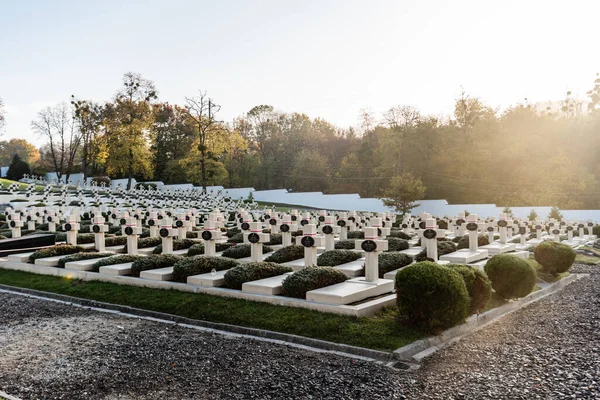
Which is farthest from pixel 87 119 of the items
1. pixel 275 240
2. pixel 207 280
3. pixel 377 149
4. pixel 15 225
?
pixel 207 280

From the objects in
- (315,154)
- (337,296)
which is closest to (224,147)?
(315,154)

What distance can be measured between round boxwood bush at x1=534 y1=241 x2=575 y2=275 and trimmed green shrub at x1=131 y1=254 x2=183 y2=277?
949 centimetres

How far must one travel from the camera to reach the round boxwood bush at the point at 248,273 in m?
9.83

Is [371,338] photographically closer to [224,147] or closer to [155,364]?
[155,364]

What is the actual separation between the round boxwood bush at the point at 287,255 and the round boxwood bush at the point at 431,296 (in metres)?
5.64

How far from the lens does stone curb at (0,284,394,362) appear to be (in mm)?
6645

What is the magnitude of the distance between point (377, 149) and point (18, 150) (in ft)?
245

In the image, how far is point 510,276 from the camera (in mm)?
9688

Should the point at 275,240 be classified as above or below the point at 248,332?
above

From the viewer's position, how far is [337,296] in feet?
27.3

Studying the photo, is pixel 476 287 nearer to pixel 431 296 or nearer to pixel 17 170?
pixel 431 296

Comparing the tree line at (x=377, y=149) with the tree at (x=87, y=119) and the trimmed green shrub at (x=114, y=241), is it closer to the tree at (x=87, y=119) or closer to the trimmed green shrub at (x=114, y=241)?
the tree at (x=87, y=119)

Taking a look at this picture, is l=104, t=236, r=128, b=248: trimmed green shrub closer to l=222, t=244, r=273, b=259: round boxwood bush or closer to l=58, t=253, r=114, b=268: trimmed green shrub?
l=58, t=253, r=114, b=268: trimmed green shrub

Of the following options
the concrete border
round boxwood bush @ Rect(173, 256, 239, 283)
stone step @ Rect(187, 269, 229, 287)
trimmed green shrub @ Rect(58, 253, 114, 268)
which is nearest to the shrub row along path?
the concrete border
